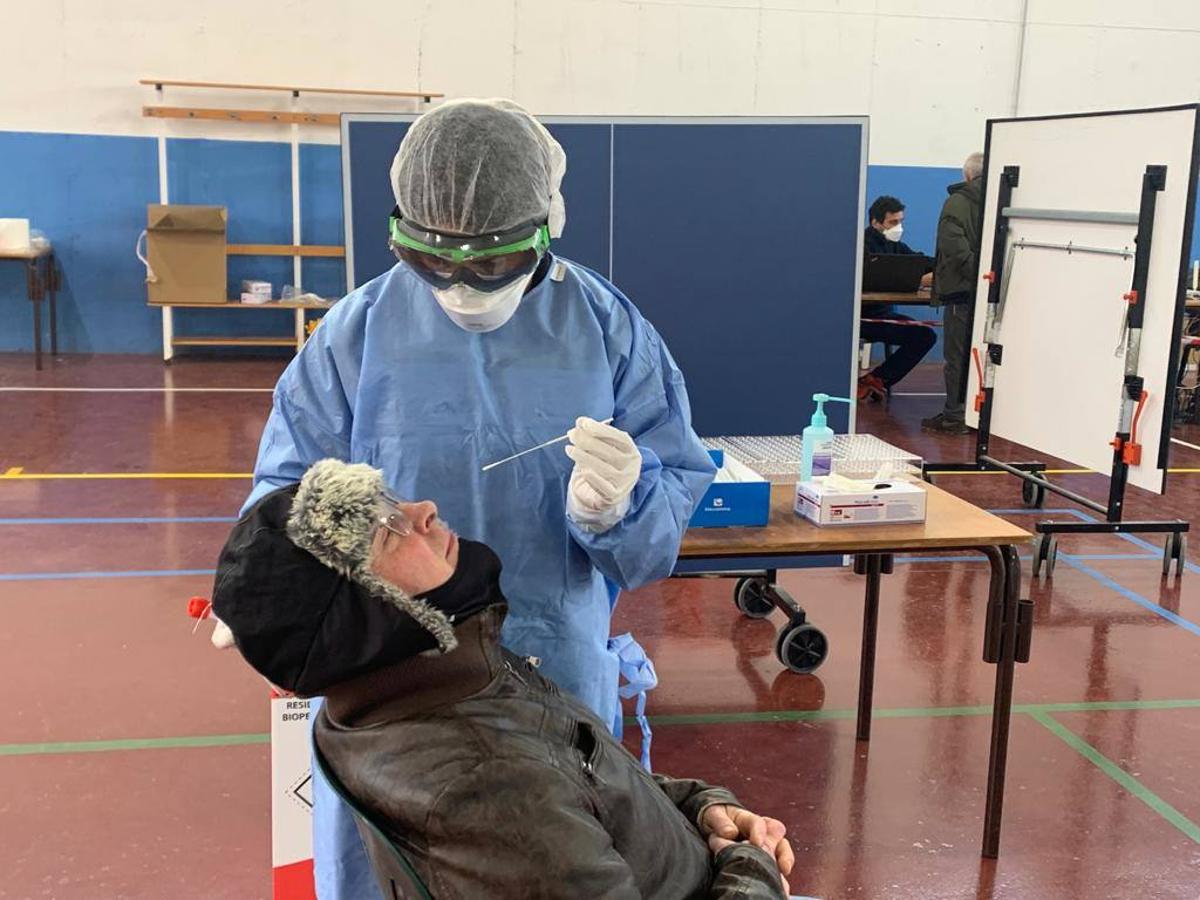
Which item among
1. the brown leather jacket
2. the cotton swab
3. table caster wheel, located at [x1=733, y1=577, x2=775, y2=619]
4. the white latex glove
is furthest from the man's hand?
table caster wheel, located at [x1=733, y1=577, x2=775, y2=619]

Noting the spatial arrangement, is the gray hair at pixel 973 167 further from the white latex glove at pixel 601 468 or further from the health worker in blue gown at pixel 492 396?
the white latex glove at pixel 601 468

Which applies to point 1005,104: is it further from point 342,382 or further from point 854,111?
point 342,382

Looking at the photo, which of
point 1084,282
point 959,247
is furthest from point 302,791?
point 959,247

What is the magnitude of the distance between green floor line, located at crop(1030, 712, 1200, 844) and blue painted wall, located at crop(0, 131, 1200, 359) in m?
6.94

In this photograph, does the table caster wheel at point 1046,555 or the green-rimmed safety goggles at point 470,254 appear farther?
the table caster wheel at point 1046,555

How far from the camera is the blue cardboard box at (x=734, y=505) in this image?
2.53m

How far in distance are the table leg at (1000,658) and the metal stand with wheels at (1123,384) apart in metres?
2.18

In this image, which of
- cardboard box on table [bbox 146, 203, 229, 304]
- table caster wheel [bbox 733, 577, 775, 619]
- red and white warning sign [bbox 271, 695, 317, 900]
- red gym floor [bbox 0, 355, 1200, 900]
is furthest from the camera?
cardboard box on table [bbox 146, 203, 229, 304]

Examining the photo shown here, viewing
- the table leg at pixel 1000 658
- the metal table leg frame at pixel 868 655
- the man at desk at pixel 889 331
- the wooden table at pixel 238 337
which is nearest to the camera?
the table leg at pixel 1000 658

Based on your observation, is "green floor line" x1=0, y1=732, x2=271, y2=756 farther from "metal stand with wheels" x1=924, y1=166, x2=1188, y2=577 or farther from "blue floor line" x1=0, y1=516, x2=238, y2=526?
"metal stand with wheels" x1=924, y1=166, x2=1188, y2=577

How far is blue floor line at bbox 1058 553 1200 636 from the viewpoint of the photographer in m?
4.21

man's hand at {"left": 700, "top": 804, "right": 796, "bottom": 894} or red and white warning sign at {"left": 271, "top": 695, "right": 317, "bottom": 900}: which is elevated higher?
man's hand at {"left": 700, "top": 804, "right": 796, "bottom": 894}

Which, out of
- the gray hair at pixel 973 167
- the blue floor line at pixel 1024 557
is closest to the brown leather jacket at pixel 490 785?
the blue floor line at pixel 1024 557

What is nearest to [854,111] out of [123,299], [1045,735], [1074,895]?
[123,299]
